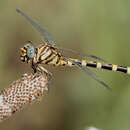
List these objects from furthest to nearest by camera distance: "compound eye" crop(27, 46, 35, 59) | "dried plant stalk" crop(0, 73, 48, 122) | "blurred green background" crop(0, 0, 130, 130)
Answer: "blurred green background" crop(0, 0, 130, 130)
"compound eye" crop(27, 46, 35, 59)
"dried plant stalk" crop(0, 73, 48, 122)

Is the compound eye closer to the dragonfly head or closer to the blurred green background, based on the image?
the dragonfly head

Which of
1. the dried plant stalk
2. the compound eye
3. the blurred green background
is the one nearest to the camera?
the dried plant stalk

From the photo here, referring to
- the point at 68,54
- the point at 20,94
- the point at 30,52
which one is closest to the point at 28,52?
the point at 30,52

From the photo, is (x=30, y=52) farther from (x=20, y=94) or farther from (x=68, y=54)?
(x=68, y=54)

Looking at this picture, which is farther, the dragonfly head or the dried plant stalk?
the dragonfly head

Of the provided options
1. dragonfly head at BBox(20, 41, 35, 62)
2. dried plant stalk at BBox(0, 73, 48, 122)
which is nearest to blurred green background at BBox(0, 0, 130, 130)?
dragonfly head at BBox(20, 41, 35, 62)

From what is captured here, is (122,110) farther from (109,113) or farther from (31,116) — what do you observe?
(31,116)

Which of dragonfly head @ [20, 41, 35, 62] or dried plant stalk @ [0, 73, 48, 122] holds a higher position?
dragonfly head @ [20, 41, 35, 62]
